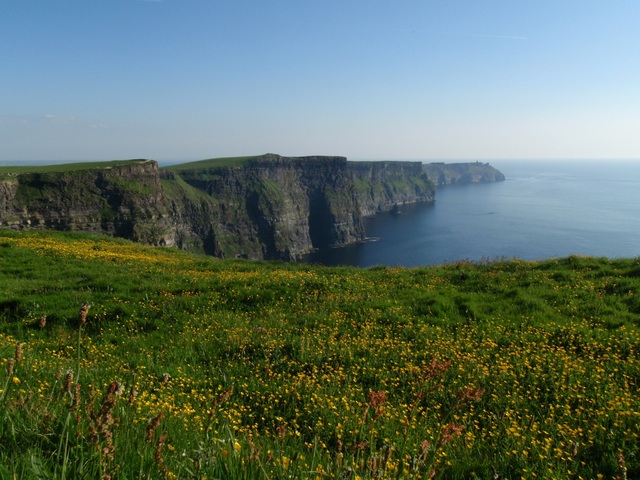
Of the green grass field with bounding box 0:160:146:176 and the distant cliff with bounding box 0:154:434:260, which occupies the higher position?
the green grass field with bounding box 0:160:146:176

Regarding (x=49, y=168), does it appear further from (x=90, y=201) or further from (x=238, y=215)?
(x=238, y=215)

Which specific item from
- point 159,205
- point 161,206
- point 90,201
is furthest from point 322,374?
point 161,206

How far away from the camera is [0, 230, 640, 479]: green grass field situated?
131 inches

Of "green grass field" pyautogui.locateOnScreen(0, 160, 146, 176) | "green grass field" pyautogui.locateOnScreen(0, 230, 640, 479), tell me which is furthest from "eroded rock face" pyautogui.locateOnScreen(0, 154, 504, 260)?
"green grass field" pyautogui.locateOnScreen(0, 230, 640, 479)

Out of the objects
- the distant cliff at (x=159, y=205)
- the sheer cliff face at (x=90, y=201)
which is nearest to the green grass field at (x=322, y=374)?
the sheer cliff face at (x=90, y=201)

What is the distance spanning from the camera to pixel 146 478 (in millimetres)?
2986

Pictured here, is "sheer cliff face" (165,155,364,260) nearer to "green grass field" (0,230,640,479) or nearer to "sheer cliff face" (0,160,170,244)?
"sheer cliff face" (0,160,170,244)

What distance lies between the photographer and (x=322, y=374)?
347 inches

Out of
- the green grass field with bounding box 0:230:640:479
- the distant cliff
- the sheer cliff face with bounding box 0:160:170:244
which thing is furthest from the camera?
the distant cliff

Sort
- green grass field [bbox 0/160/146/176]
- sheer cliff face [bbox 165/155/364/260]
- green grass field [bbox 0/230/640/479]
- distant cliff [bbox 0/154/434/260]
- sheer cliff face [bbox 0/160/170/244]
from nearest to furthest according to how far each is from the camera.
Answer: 1. green grass field [bbox 0/230/640/479]
2. sheer cliff face [bbox 0/160/170/244]
3. distant cliff [bbox 0/154/434/260]
4. green grass field [bbox 0/160/146/176]
5. sheer cliff face [bbox 165/155/364/260]

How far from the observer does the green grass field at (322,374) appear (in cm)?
333

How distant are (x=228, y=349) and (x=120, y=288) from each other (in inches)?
290

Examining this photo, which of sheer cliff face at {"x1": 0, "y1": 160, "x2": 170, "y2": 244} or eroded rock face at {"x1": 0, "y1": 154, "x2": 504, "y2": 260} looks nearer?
sheer cliff face at {"x1": 0, "y1": 160, "x2": 170, "y2": 244}

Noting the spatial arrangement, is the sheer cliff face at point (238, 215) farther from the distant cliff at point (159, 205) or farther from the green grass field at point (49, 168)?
the green grass field at point (49, 168)
